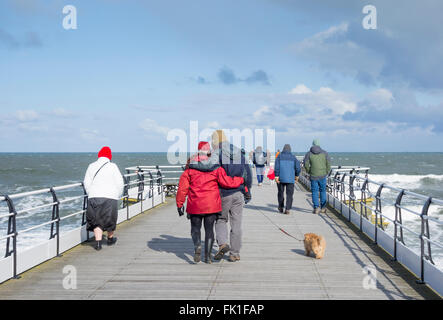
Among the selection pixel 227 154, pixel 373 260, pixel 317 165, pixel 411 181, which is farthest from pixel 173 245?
pixel 411 181

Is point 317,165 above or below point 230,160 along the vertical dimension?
below

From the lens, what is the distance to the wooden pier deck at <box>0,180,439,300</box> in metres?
4.90

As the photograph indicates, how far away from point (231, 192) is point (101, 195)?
2310 mm

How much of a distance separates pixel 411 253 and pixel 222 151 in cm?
298

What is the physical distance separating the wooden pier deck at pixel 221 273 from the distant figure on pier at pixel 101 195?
452mm

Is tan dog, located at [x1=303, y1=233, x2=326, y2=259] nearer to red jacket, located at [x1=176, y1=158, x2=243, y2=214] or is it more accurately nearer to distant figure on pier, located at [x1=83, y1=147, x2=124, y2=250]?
red jacket, located at [x1=176, y1=158, x2=243, y2=214]

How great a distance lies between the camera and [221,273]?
18.8 ft

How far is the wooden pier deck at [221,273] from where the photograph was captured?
16.1 feet

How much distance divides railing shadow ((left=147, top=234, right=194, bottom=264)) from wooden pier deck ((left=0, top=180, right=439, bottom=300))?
0.02m

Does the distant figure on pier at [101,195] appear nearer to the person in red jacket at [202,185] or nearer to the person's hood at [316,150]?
the person in red jacket at [202,185]

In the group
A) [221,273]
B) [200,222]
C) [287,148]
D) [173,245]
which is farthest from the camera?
[287,148]

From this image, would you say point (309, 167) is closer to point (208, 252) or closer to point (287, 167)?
point (287, 167)

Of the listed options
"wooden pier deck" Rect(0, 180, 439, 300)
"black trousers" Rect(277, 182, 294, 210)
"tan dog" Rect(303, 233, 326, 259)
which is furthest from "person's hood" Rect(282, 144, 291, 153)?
"tan dog" Rect(303, 233, 326, 259)
